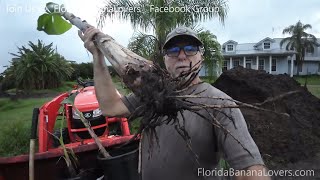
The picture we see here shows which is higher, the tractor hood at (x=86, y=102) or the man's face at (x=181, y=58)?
the man's face at (x=181, y=58)

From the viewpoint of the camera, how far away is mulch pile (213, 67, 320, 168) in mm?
7822

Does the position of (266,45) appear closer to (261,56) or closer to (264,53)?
(261,56)

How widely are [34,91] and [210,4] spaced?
2103cm

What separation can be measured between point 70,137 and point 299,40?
56.0 m

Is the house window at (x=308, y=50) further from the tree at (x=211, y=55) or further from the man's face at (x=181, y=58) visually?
the man's face at (x=181, y=58)

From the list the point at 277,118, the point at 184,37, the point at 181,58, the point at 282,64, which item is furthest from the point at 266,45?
the point at 181,58

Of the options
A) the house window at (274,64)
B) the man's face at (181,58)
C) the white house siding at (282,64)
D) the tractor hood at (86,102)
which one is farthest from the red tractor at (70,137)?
the white house siding at (282,64)

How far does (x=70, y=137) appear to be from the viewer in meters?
5.59

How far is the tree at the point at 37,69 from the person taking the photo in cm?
2936

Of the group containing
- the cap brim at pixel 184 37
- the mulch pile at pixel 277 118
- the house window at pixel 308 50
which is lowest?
the mulch pile at pixel 277 118

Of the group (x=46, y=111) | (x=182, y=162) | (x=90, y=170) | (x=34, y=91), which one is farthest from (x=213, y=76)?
A: (x=34, y=91)

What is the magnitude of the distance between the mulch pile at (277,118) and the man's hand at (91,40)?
3843mm

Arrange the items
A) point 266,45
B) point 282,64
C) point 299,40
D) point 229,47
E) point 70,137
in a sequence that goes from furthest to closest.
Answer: point 299,40 → point 266,45 → point 282,64 → point 229,47 → point 70,137

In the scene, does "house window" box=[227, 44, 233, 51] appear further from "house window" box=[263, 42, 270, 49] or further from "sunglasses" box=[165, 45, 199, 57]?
"sunglasses" box=[165, 45, 199, 57]
